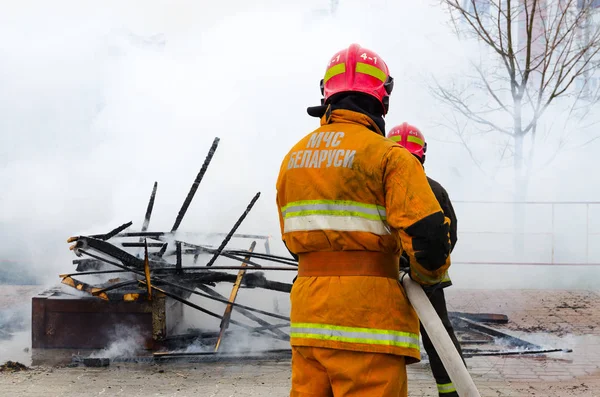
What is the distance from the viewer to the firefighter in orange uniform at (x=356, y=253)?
2.33m

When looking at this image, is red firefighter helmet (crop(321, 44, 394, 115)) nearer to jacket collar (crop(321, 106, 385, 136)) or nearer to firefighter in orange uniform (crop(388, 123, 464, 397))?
jacket collar (crop(321, 106, 385, 136))

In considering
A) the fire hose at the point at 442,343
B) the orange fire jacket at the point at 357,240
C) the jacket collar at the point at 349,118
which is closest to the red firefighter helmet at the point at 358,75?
the jacket collar at the point at 349,118

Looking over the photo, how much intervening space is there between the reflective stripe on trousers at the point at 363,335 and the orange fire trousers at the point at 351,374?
48mm

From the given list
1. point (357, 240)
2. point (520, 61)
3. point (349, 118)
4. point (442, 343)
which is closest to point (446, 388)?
point (442, 343)

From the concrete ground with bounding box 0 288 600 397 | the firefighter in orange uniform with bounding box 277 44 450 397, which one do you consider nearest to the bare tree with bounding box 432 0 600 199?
the concrete ground with bounding box 0 288 600 397

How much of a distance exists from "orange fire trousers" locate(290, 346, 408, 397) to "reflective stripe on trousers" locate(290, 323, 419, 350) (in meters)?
0.05

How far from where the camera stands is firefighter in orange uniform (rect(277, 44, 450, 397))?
2.33m

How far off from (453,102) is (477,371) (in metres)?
6.26

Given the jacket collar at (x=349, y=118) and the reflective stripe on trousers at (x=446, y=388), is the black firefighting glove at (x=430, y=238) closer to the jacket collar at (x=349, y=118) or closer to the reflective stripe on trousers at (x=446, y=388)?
the jacket collar at (x=349, y=118)

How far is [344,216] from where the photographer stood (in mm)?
2432

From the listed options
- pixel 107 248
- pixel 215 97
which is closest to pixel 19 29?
pixel 215 97

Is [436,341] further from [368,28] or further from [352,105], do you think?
[368,28]

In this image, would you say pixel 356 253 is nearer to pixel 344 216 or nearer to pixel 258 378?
pixel 344 216

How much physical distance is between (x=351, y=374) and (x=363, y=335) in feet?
0.47
